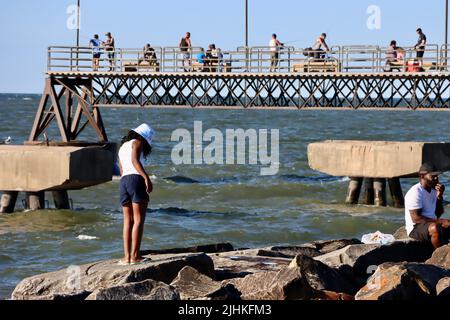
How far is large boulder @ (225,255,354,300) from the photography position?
1366 centimetres

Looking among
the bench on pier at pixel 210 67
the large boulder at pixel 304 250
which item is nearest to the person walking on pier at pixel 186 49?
the bench on pier at pixel 210 67

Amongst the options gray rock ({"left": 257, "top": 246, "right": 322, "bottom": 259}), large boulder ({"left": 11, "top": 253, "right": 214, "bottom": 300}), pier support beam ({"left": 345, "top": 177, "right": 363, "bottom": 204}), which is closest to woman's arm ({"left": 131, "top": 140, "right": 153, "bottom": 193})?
large boulder ({"left": 11, "top": 253, "right": 214, "bottom": 300})

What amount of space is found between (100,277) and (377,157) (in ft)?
62.5

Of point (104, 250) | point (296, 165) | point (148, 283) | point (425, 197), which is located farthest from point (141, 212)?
point (296, 165)

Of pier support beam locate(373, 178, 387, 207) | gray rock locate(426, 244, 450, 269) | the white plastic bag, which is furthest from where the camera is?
pier support beam locate(373, 178, 387, 207)

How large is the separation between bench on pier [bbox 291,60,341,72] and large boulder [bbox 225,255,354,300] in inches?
966

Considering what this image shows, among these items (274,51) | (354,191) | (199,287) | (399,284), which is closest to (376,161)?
(354,191)

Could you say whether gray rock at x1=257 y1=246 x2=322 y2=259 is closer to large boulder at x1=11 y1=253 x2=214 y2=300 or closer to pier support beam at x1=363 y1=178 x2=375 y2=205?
large boulder at x1=11 y1=253 x2=214 y2=300

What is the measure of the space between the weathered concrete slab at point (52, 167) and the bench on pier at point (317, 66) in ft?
37.1

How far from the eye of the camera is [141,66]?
41.6m

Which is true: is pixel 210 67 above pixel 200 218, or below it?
above

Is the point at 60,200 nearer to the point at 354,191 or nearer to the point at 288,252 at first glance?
the point at 354,191
